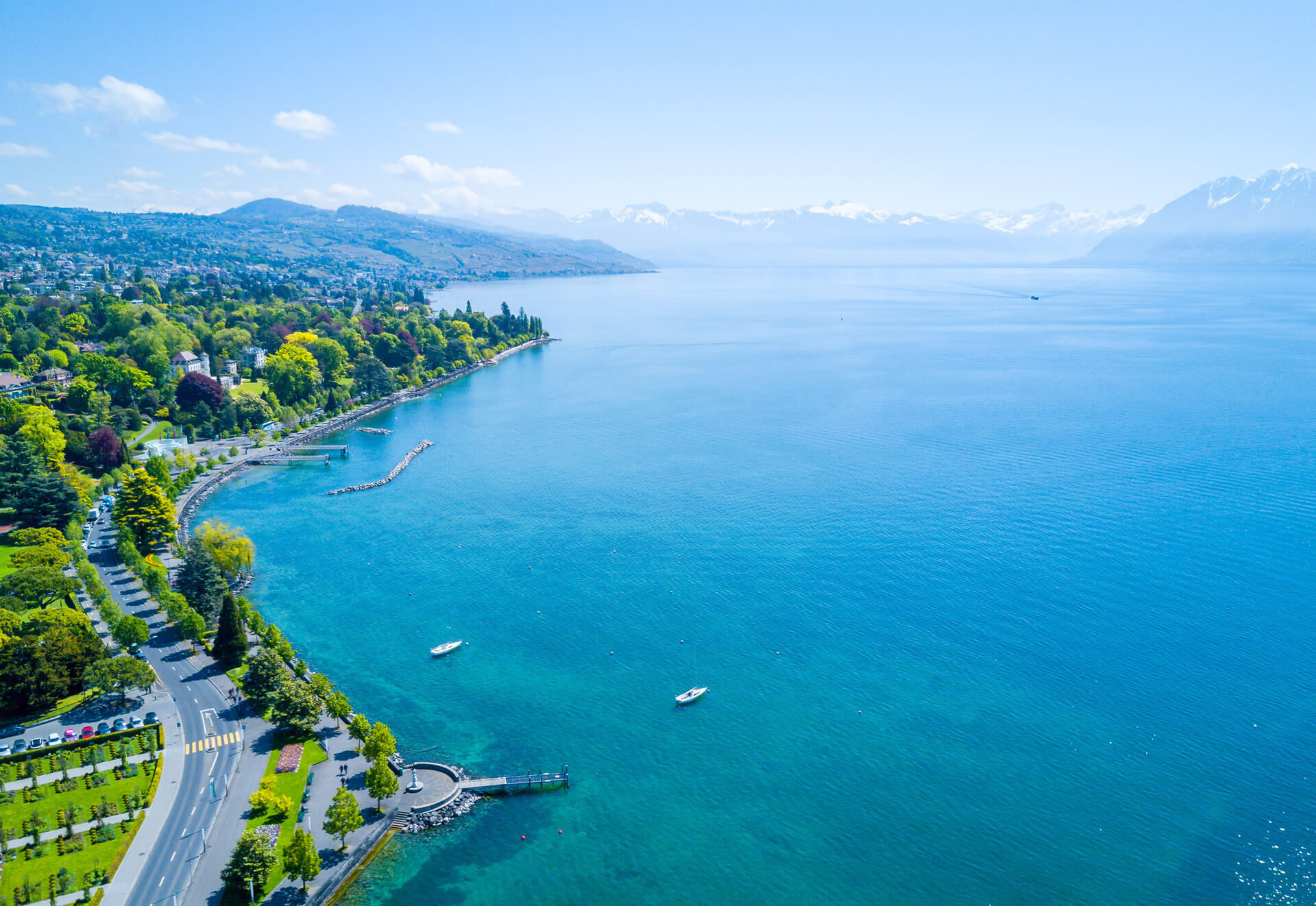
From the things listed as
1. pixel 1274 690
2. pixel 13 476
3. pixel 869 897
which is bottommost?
pixel 869 897

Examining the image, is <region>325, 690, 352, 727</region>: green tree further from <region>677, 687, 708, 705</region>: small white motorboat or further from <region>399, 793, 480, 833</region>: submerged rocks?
<region>677, 687, 708, 705</region>: small white motorboat

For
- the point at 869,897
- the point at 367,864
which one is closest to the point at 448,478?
the point at 367,864

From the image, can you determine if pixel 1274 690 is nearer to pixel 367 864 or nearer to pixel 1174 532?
pixel 1174 532

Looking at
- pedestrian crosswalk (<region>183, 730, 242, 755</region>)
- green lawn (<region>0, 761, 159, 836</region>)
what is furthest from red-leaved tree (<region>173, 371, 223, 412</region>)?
green lawn (<region>0, 761, 159, 836</region>)

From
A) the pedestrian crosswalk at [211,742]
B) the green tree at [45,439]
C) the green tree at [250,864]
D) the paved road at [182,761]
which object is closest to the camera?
the green tree at [250,864]

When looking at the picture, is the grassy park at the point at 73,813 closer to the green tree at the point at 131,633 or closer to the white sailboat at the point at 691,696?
the green tree at the point at 131,633

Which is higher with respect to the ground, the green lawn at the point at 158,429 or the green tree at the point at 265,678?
the green lawn at the point at 158,429

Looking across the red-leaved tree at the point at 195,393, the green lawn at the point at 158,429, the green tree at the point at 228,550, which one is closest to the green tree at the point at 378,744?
the green tree at the point at 228,550
